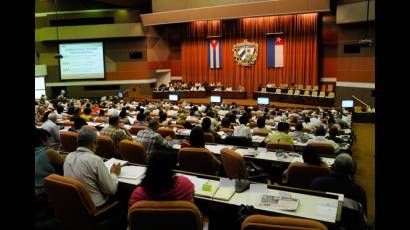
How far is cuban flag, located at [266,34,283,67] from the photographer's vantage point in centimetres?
1789

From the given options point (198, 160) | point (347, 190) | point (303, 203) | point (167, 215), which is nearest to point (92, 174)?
point (167, 215)

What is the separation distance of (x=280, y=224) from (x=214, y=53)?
1830cm

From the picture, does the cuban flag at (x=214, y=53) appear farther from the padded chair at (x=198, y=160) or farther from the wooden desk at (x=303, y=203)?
the wooden desk at (x=303, y=203)

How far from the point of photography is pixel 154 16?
60.5 ft

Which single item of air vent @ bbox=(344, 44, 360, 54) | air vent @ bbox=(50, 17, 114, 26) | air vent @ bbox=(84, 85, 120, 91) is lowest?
air vent @ bbox=(84, 85, 120, 91)

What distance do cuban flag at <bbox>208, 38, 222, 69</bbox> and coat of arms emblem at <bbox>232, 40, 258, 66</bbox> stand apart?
940 mm

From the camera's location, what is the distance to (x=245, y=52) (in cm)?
1891

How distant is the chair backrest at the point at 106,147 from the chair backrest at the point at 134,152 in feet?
1.41

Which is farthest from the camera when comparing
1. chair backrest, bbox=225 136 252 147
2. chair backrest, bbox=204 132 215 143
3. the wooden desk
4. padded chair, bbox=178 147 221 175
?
chair backrest, bbox=204 132 215 143

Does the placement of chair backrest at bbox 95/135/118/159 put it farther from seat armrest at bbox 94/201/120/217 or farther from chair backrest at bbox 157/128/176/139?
seat armrest at bbox 94/201/120/217

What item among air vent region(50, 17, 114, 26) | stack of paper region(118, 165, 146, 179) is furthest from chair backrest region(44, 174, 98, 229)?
air vent region(50, 17, 114, 26)

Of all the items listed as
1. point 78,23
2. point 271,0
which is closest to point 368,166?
point 271,0
